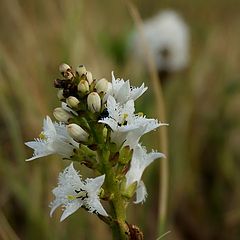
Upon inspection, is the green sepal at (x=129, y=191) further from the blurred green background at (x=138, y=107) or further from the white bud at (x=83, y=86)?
the blurred green background at (x=138, y=107)

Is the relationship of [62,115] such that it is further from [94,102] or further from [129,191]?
[129,191]

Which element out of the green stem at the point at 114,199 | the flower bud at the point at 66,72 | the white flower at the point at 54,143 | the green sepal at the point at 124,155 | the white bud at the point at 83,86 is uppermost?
the flower bud at the point at 66,72

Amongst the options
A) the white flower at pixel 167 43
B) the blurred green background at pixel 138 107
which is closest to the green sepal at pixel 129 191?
the blurred green background at pixel 138 107

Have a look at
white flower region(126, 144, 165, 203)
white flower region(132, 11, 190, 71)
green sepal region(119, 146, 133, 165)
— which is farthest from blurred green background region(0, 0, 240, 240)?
green sepal region(119, 146, 133, 165)

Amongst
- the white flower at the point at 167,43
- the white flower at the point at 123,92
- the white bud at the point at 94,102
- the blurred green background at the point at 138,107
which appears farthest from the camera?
the white flower at the point at 167,43

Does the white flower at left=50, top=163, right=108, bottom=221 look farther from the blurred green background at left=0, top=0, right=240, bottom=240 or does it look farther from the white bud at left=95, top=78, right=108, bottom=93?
the blurred green background at left=0, top=0, right=240, bottom=240

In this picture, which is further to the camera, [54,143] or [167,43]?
[167,43]

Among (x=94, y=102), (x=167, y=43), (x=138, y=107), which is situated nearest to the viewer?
(x=94, y=102)

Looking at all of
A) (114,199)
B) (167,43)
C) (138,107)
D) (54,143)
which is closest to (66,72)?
(54,143)
